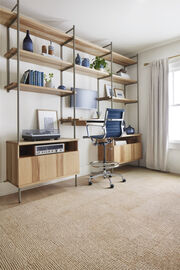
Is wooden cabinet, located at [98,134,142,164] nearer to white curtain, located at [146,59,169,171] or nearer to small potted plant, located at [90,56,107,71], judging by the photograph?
white curtain, located at [146,59,169,171]

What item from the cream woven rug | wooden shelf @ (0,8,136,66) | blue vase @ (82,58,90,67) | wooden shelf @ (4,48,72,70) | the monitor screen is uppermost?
wooden shelf @ (0,8,136,66)

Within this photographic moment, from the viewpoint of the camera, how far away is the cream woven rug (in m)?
1.32

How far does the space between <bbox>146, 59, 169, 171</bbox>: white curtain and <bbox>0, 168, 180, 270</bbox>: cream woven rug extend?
3.82 ft

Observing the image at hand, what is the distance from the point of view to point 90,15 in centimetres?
286

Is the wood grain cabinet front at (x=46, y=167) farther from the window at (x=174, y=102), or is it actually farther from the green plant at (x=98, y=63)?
the window at (x=174, y=102)

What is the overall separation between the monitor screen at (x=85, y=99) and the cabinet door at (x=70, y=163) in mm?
1009

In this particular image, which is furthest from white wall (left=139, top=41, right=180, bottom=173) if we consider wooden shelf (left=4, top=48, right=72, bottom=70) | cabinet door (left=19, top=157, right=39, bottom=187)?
cabinet door (left=19, top=157, right=39, bottom=187)

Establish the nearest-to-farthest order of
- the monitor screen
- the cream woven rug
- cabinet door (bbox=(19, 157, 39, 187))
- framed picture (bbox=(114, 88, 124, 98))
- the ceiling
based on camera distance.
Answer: the cream woven rug → cabinet door (bbox=(19, 157, 39, 187)) → the ceiling → the monitor screen → framed picture (bbox=(114, 88, 124, 98))

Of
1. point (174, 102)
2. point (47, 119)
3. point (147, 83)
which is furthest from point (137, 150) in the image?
point (47, 119)

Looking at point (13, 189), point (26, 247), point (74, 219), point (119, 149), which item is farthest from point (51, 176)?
point (119, 149)

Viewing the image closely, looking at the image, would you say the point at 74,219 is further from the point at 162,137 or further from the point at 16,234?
the point at 162,137

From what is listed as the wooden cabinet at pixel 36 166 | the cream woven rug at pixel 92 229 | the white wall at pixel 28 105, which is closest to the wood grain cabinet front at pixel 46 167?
the wooden cabinet at pixel 36 166

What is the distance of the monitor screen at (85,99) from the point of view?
350 centimetres

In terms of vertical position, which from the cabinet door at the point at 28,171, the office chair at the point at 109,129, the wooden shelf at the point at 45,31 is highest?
the wooden shelf at the point at 45,31
